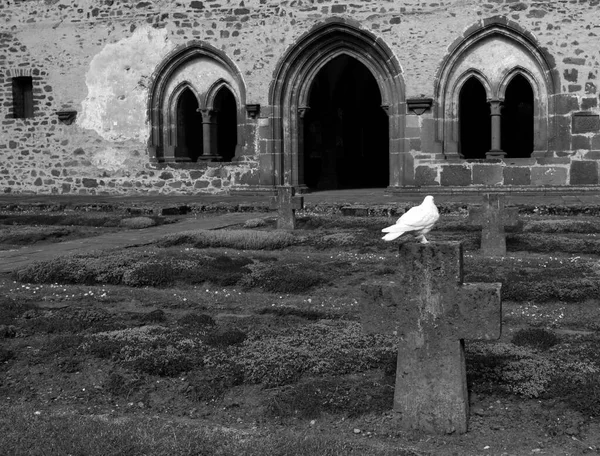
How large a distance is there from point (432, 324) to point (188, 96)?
647 inches

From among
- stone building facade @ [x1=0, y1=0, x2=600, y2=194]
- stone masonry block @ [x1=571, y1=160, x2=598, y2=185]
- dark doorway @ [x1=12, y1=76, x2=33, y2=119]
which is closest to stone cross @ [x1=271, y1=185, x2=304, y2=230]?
stone building facade @ [x1=0, y1=0, x2=600, y2=194]

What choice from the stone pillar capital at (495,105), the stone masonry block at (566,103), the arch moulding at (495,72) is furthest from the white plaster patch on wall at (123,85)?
the stone masonry block at (566,103)

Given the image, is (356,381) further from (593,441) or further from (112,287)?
(112,287)

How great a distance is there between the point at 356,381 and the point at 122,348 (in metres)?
1.72

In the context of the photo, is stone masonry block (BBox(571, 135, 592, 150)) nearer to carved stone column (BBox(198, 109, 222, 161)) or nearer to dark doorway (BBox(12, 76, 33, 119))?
carved stone column (BBox(198, 109, 222, 161))

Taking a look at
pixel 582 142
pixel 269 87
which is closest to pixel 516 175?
pixel 582 142

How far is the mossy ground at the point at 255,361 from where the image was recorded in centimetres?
430

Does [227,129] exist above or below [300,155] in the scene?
above

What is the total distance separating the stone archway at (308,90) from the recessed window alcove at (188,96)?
2.95 feet

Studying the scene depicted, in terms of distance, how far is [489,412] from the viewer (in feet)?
15.1

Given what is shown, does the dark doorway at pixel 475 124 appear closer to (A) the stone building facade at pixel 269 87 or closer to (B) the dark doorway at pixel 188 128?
(A) the stone building facade at pixel 269 87

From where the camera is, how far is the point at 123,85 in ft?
64.2

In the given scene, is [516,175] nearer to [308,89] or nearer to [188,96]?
[308,89]

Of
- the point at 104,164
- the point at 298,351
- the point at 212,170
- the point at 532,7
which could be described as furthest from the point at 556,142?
the point at 298,351
